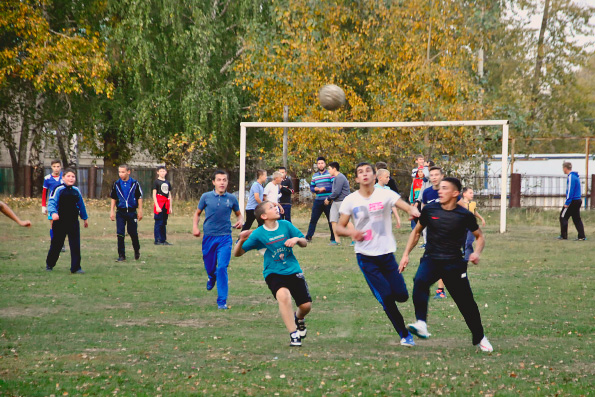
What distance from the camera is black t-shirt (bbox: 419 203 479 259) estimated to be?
24.9 feet

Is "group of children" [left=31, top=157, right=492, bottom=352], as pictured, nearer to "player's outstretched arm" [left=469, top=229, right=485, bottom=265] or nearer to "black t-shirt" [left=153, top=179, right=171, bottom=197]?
"player's outstretched arm" [left=469, top=229, right=485, bottom=265]

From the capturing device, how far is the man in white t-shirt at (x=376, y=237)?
7.86 m

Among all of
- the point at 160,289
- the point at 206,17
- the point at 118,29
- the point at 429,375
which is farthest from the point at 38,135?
the point at 429,375

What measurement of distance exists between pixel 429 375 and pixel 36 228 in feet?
59.4

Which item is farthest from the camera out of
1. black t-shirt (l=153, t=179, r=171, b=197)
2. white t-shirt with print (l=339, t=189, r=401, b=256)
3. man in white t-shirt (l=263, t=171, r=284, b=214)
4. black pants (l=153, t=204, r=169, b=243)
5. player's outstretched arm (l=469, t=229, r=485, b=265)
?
black t-shirt (l=153, t=179, r=171, b=197)

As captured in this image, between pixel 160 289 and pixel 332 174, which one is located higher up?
pixel 332 174

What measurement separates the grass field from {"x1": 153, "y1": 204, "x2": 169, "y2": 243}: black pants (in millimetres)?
3328

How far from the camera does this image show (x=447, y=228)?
762cm

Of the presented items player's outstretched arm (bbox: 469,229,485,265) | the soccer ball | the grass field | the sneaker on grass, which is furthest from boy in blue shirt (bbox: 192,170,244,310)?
the soccer ball

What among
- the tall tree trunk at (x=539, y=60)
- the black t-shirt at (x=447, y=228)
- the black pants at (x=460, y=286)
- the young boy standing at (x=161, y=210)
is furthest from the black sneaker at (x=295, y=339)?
the tall tree trunk at (x=539, y=60)

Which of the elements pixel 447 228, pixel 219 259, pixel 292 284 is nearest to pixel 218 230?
pixel 219 259

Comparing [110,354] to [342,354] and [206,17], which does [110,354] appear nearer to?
[342,354]

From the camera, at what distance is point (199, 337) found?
8.16 meters

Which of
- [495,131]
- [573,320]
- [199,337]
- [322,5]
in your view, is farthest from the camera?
[322,5]
